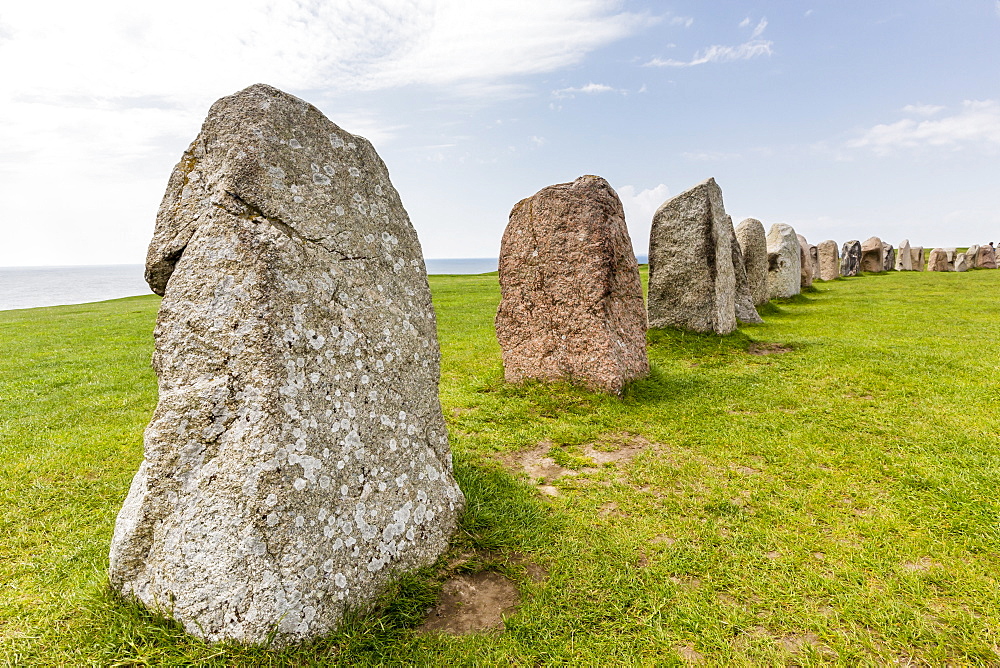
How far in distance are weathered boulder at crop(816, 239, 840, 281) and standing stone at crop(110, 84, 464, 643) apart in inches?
1103

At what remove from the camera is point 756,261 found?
15.7 m

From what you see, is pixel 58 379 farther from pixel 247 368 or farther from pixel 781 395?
pixel 781 395

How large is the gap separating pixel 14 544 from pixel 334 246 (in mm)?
3326

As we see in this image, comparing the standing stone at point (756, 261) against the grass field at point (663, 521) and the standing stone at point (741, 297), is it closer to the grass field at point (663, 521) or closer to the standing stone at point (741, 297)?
the standing stone at point (741, 297)

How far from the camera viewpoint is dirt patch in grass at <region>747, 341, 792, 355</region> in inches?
393

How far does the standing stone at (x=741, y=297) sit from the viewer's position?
1321 centimetres

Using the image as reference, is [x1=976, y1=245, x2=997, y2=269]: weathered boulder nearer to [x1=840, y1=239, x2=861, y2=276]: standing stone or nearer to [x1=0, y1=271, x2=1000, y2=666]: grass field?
[x1=840, y1=239, x2=861, y2=276]: standing stone

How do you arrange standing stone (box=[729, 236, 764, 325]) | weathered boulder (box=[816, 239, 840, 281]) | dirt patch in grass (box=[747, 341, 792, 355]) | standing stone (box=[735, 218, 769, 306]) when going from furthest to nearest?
weathered boulder (box=[816, 239, 840, 281]) → standing stone (box=[735, 218, 769, 306]) → standing stone (box=[729, 236, 764, 325]) → dirt patch in grass (box=[747, 341, 792, 355])

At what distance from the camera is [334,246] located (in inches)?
138

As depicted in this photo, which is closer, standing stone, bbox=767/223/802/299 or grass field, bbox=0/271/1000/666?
grass field, bbox=0/271/1000/666

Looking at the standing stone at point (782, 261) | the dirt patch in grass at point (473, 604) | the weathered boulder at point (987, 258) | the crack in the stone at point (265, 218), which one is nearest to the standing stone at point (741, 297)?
the standing stone at point (782, 261)

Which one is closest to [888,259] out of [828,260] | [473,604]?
[828,260]

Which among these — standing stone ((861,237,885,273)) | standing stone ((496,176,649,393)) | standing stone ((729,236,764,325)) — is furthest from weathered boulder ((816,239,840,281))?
standing stone ((496,176,649,393))

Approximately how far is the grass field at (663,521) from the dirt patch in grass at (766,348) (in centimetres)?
118
